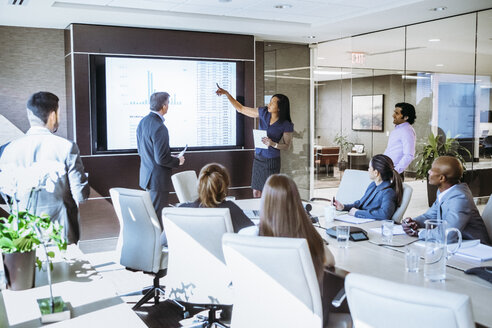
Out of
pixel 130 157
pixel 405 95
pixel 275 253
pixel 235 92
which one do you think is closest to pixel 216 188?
pixel 275 253

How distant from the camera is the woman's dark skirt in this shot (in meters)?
6.32

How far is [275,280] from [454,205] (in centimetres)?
164

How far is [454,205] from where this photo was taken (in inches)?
128

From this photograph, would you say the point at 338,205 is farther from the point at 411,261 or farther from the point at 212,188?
the point at 411,261

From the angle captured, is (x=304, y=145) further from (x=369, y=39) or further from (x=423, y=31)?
(x=423, y=31)

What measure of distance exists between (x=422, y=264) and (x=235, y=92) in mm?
4878

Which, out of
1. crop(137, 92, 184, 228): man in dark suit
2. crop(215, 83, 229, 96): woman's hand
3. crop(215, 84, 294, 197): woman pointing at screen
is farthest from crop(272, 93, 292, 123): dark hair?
crop(137, 92, 184, 228): man in dark suit

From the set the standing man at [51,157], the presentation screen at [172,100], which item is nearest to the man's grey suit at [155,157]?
the presentation screen at [172,100]

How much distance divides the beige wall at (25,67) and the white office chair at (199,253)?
4143 millimetres

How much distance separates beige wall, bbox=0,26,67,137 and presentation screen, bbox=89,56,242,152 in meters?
0.67

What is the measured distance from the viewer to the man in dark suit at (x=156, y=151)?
5316 mm

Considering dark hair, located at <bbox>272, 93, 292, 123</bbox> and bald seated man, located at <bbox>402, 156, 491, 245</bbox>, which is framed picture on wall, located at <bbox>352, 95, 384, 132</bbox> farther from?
bald seated man, located at <bbox>402, 156, 491, 245</bbox>

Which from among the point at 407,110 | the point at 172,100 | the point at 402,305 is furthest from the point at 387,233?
the point at 172,100

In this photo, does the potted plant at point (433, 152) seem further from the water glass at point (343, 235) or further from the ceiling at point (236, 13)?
the water glass at point (343, 235)
